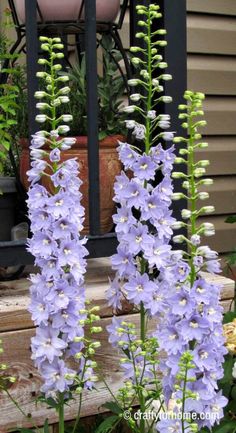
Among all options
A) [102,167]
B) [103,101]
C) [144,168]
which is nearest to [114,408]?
[144,168]

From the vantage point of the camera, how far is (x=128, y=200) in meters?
1.66

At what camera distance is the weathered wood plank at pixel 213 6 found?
3.83 meters

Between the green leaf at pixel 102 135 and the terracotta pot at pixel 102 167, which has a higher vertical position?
the green leaf at pixel 102 135

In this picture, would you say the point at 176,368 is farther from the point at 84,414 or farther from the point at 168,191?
the point at 84,414

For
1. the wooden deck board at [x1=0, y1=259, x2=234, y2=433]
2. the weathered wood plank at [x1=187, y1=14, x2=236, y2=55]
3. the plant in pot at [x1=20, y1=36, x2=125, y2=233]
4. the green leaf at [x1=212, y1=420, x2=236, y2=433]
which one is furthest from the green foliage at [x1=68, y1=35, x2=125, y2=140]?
the weathered wood plank at [x1=187, y1=14, x2=236, y2=55]

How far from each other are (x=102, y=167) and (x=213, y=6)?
6.62 ft

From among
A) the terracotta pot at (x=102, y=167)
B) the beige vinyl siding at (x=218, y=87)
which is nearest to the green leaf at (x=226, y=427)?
the terracotta pot at (x=102, y=167)

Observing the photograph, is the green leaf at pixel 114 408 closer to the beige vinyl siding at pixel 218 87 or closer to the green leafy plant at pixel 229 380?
the green leafy plant at pixel 229 380

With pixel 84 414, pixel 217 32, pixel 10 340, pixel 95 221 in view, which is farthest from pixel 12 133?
pixel 217 32

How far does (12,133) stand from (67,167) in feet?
3.08

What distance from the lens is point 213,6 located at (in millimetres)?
3904

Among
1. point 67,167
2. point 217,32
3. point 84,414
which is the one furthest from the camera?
point 217,32

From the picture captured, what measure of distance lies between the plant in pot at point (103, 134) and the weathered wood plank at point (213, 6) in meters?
1.56

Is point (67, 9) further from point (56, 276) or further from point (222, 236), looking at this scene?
point (222, 236)
